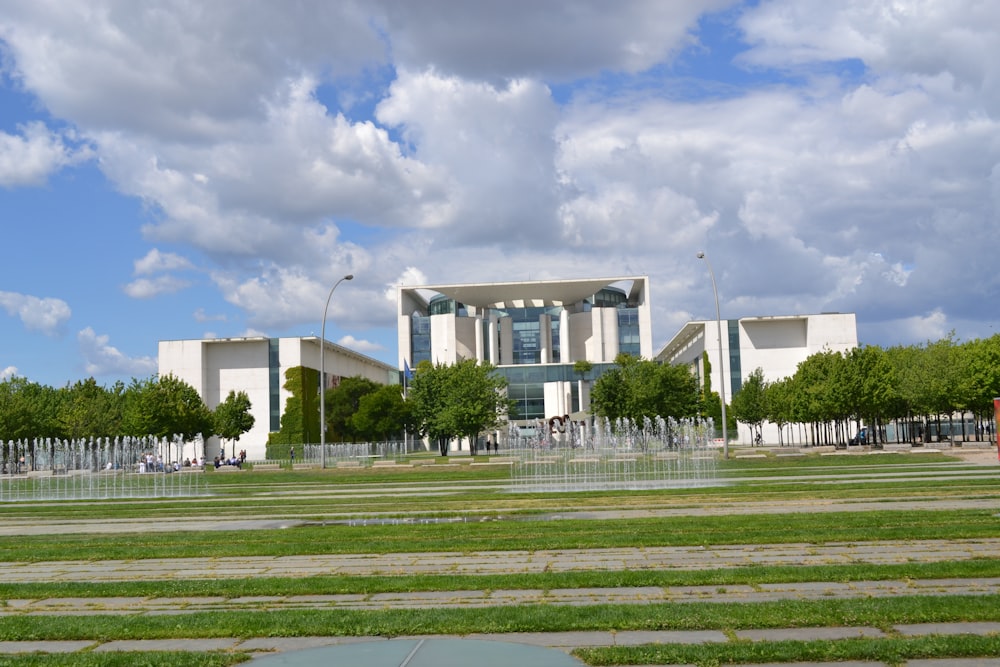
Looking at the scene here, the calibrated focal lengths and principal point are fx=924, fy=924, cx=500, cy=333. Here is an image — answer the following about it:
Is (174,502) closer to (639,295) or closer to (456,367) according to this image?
(456,367)

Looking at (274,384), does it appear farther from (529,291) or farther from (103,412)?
(529,291)

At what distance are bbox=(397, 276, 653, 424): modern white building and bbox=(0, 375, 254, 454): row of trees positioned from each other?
124 feet

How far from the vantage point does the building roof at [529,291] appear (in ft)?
394

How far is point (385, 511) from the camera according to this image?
Result: 20906mm

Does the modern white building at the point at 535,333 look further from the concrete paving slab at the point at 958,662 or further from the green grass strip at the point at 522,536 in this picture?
the concrete paving slab at the point at 958,662

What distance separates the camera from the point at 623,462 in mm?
47625

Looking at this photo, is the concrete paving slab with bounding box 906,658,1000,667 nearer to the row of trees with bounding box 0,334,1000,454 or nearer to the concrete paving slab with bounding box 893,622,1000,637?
the concrete paving slab with bounding box 893,622,1000,637

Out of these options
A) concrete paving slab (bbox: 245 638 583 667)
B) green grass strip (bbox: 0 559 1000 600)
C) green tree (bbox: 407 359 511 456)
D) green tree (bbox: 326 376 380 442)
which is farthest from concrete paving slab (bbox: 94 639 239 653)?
green tree (bbox: 326 376 380 442)

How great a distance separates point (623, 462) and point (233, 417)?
172 feet

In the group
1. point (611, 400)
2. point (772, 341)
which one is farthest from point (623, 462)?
point (772, 341)

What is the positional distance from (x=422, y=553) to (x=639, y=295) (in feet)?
370

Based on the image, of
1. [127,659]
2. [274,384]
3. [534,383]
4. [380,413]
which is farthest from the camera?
[534,383]

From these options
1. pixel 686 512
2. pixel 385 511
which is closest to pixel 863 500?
pixel 686 512

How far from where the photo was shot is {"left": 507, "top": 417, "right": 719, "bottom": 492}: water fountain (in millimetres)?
30141
